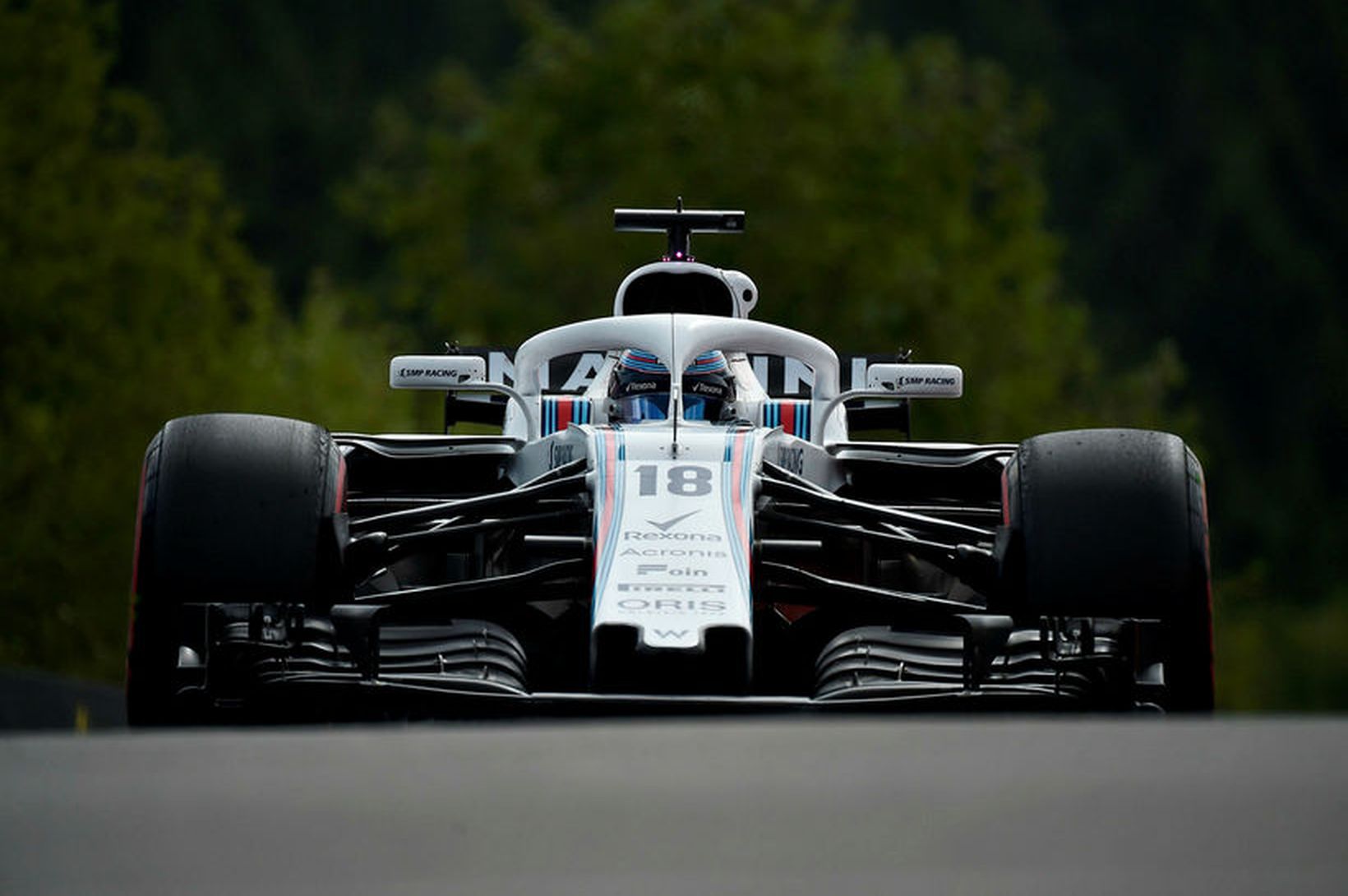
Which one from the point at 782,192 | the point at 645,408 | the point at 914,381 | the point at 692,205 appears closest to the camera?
the point at 645,408

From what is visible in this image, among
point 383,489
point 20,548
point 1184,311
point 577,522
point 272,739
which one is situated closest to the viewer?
point 272,739

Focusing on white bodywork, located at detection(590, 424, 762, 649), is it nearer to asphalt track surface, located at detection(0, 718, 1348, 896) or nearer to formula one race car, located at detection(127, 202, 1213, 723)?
formula one race car, located at detection(127, 202, 1213, 723)

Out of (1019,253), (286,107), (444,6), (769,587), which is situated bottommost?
(769,587)

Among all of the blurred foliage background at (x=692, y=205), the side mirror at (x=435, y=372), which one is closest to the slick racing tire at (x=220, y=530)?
the side mirror at (x=435, y=372)

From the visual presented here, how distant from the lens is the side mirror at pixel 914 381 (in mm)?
10070

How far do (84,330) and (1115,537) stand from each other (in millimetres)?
26120

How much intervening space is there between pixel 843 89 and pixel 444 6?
154ft

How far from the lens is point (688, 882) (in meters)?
3.94

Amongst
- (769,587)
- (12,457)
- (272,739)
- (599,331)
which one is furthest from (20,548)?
(272,739)

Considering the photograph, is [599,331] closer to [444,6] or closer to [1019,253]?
[1019,253]

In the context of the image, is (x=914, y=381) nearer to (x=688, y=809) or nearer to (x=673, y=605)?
(x=673, y=605)

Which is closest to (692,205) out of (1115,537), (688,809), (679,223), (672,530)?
(679,223)

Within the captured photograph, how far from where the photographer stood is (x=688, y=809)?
4402 millimetres

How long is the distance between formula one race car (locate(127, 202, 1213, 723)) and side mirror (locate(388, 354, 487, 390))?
104 cm
